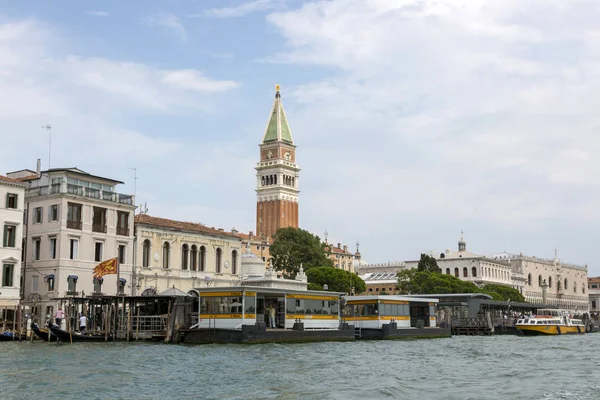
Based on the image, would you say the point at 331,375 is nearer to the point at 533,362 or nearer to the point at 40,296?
the point at 533,362

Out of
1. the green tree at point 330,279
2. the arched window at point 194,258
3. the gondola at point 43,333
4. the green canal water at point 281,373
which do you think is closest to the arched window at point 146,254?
the arched window at point 194,258

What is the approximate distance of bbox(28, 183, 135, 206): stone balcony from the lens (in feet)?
170

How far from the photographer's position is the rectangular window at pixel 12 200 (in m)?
48.5

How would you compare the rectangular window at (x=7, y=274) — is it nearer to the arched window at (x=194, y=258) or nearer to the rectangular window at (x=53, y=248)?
the rectangular window at (x=53, y=248)

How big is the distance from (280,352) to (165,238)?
2457 centimetres

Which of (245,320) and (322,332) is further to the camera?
(322,332)

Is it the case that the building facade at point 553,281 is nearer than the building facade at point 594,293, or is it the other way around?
the building facade at point 553,281

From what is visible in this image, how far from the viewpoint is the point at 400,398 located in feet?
73.1

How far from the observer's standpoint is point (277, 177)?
144 meters

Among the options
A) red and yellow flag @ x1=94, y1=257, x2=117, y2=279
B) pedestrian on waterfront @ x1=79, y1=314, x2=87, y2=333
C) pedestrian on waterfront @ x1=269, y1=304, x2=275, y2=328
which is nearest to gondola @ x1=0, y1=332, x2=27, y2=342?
pedestrian on waterfront @ x1=79, y1=314, x2=87, y2=333

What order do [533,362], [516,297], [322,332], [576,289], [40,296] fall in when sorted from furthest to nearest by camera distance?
1. [576,289]
2. [516,297]
3. [40,296]
4. [322,332]
5. [533,362]

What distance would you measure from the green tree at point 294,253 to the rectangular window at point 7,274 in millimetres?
42608

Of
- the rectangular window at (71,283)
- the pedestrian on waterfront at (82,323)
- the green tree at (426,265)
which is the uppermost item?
the green tree at (426,265)

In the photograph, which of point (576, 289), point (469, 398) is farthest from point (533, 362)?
point (576, 289)
